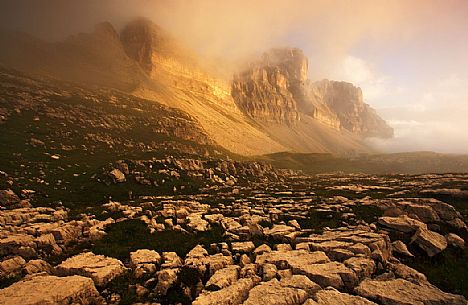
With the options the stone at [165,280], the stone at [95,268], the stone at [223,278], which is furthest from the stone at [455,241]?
the stone at [95,268]

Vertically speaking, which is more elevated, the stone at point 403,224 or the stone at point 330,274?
the stone at point 403,224

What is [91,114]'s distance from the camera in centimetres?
11169

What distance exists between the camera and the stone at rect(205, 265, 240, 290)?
39.9ft

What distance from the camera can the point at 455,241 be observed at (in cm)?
1856

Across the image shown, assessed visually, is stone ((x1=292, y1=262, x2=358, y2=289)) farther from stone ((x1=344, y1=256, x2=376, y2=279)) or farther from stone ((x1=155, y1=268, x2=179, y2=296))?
stone ((x1=155, y1=268, x2=179, y2=296))

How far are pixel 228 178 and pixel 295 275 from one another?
51518mm

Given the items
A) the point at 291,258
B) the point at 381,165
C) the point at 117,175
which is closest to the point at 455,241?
the point at 291,258

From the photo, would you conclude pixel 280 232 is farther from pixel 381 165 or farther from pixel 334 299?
pixel 381 165

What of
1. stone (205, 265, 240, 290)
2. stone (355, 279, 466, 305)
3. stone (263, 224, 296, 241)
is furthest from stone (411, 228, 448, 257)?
stone (205, 265, 240, 290)

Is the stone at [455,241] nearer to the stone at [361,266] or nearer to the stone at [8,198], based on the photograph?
the stone at [361,266]

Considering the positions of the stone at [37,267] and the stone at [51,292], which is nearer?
the stone at [51,292]

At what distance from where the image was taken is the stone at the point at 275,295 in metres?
10.6

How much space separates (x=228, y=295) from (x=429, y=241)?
15256mm

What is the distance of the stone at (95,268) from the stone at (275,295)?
7.18 metres
